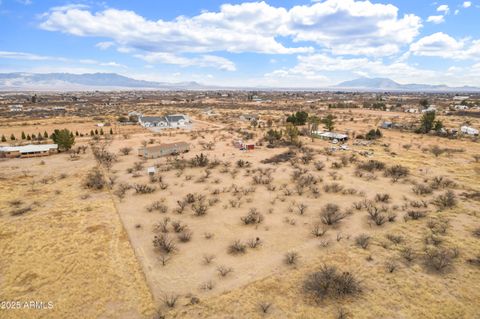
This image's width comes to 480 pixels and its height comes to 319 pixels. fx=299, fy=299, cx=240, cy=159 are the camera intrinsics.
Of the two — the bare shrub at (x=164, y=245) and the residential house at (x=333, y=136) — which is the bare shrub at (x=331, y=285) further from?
the residential house at (x=333, y=136)

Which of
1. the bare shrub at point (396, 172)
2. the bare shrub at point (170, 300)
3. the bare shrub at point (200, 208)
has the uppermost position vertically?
the bare shrub at point (396, 172)

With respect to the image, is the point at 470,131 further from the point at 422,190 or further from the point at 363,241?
the point at 363,241

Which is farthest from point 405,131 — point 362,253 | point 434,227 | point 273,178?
point 362,253

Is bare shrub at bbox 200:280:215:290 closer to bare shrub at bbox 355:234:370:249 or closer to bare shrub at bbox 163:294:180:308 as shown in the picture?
bare shrub at bbox 163:294:180:308

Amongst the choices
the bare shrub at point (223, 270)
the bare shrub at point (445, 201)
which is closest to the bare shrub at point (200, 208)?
the bare shrub at point (223, 270)

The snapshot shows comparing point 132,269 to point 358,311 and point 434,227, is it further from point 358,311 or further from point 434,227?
point 434,227

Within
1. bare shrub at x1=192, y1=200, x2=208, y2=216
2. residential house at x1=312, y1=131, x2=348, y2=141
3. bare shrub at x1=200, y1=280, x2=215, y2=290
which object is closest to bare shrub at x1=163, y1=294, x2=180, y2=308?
bare shrub at x1=200, y1=280, x2=215, y2=290

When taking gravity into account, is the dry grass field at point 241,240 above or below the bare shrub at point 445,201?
below
